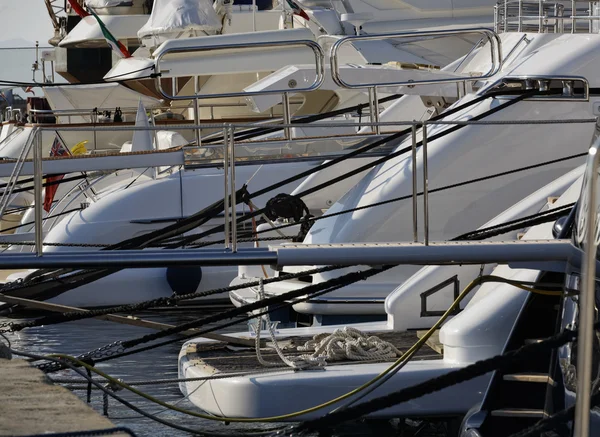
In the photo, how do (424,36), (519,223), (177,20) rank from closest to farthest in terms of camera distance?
(519,223)
(424,36)
(177,20)

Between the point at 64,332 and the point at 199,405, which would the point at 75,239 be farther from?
the point at 199,405

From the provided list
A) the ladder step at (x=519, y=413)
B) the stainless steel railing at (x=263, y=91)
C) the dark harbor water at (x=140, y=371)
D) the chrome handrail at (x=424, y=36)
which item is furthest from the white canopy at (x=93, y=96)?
the ladder step at (x=519, y=413)

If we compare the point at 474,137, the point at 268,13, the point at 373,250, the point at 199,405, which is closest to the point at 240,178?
the point at 474,137

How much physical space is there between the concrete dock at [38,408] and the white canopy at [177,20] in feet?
61.1

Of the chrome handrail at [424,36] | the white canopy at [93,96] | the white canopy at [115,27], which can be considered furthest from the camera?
the white canopy at [115,27]

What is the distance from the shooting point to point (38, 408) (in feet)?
10.8

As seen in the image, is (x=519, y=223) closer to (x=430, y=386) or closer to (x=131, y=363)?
(x=430, y=386)

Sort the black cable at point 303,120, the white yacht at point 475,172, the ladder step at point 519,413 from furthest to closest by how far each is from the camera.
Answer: the black cable at point 303,120 < the white yacht at point 475,172 < the ladder step at point 519,413

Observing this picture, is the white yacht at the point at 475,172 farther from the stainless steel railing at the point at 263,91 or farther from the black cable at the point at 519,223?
the black cable at the point at 519,223

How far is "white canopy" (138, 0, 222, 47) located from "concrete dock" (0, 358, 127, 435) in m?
18.6

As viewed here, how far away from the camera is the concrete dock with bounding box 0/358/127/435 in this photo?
3.06 m

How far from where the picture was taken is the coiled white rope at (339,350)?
7.02 meters

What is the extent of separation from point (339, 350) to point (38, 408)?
412 cm

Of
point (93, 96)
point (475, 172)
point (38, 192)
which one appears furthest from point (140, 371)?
point (93, 96)
